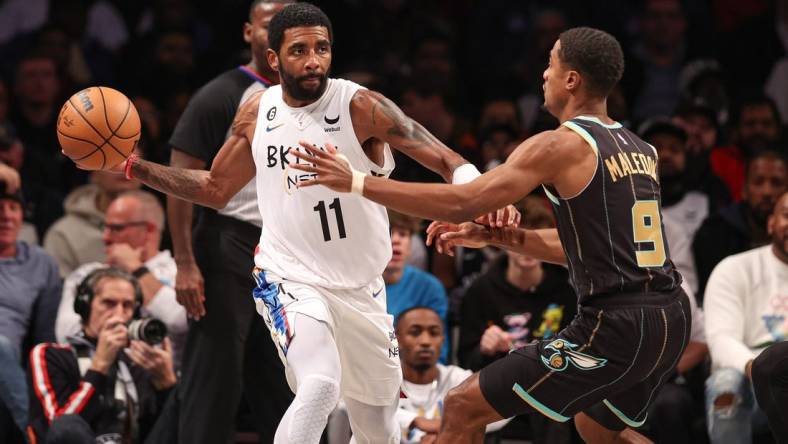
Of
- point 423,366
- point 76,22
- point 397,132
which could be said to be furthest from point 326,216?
point 76,22

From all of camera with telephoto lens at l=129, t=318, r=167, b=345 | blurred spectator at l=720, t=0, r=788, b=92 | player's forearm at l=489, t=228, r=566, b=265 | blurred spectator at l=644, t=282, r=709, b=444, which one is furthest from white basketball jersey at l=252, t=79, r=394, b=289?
blurred spectator at l=720, t=0, r=788, b=92

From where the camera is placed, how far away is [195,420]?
6.33m

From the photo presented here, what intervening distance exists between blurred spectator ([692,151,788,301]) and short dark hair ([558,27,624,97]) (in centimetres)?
345

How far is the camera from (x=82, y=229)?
8.44m

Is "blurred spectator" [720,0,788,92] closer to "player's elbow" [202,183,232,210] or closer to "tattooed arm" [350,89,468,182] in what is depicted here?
"tattooed arm" [350,89,468,182]

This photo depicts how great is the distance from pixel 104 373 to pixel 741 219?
Answer: 165 inches

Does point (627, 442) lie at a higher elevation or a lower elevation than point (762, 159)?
lower

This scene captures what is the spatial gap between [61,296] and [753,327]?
4.12 metres

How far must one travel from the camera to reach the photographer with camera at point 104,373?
263 inches

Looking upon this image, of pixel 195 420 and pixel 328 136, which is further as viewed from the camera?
pixel 195 420

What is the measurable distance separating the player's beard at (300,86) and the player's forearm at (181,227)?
113cm

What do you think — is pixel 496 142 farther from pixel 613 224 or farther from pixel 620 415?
pixel 613 224

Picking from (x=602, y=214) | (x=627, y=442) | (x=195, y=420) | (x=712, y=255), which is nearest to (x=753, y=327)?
(x=712, y=255)

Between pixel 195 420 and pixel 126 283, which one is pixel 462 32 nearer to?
pixel 126 283
